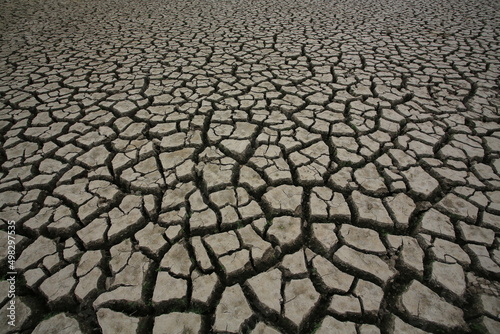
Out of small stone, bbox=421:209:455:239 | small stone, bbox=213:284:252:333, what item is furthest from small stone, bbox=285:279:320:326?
small stone, bbox=421:209:455:239

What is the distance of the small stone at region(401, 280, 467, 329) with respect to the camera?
110cm

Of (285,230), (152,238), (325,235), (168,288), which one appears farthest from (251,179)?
(168,288)

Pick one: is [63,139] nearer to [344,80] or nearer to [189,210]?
[189,210]

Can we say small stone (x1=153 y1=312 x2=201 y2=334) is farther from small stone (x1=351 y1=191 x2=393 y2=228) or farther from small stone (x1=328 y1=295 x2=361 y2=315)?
small stone (x1=351 y1=191 x2=393 y2=228)

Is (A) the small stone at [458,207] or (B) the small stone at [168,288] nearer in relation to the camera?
(B) the small stone at [168,288]

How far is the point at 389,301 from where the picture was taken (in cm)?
118

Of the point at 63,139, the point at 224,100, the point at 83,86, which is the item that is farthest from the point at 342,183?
the point at 83,86

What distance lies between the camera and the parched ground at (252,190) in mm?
1165

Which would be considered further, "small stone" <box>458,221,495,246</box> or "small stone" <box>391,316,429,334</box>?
"small stone" <box>458,221,495,246</box>

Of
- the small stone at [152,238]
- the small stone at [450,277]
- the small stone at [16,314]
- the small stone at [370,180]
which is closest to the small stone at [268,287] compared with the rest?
the small stone at [152,238]

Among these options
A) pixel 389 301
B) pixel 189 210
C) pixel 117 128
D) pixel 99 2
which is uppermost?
pixel 99 2

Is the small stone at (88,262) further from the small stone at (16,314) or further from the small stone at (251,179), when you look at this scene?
the small stone at (251,179)

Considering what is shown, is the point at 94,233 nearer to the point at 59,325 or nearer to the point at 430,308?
the point at 59,325

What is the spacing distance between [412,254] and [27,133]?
282 centimetres
